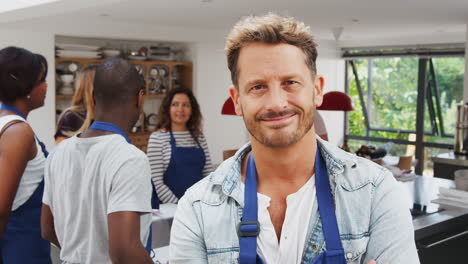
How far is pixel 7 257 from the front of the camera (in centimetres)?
197

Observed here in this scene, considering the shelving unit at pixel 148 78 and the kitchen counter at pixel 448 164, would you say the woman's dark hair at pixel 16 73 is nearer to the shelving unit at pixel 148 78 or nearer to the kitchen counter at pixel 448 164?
the kitchen counter at pixel 448 164

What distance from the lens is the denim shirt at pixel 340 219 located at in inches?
41.1

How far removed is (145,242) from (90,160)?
34cm

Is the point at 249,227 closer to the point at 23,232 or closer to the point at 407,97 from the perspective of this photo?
the point at 23,232

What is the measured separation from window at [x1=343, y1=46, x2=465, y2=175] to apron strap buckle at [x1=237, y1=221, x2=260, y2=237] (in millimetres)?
7315

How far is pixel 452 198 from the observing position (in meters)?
2.84

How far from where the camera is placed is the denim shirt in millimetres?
1045

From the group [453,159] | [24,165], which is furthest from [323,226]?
[453,159]

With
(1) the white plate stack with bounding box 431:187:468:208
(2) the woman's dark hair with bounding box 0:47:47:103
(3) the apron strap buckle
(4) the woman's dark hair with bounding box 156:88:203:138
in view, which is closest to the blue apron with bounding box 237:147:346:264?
(3) the apron strap buckle

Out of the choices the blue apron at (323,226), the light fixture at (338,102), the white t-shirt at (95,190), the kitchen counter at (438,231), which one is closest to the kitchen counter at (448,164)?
the light fixture at (338,102)

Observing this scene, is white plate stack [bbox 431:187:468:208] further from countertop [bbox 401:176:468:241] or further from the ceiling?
the ceiling

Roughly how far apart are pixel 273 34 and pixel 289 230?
42 centimetres

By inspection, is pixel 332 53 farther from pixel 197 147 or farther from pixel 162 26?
pixel 197 147

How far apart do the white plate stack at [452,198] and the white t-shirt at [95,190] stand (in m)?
1.86
